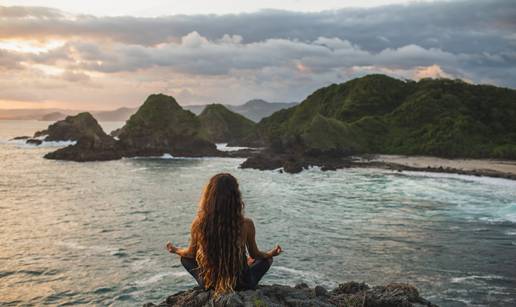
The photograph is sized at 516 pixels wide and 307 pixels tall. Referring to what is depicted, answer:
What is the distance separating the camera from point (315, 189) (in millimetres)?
50031

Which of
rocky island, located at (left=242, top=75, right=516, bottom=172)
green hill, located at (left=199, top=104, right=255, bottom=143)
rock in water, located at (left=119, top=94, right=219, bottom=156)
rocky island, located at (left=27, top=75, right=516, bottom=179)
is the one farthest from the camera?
green hill, located at (left=199, top=104, right=255, bottom=143)

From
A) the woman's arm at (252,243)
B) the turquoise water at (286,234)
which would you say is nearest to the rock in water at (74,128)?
the turquoise water at (286,234)

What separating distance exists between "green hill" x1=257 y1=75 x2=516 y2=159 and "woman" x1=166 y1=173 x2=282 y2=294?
76492 millimetres

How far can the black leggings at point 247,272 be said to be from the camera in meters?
7.58

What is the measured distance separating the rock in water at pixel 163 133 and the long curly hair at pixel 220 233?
86.1m

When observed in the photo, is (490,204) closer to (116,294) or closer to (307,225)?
(307,225)

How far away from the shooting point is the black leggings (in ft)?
24.9

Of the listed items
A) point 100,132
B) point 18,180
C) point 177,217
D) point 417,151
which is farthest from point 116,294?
point 100,132

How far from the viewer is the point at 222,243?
698 centimetres

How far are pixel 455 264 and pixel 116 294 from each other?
636 inches

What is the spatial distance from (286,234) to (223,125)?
125m

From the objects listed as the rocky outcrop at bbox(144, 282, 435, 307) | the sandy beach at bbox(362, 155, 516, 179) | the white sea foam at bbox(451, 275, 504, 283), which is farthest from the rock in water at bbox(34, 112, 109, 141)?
the rocky outcrop at bbox(144, 282, 435, 307)

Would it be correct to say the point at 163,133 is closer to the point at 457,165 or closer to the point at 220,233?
the point at 457,165

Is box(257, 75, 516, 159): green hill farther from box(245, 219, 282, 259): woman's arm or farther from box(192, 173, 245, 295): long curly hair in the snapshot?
box(192, 173, 245, 295): long curly hair
